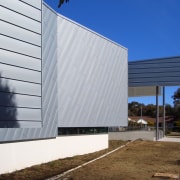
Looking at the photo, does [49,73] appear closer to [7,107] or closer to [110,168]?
[7,107]

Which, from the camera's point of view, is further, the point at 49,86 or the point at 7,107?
the point at 49,86

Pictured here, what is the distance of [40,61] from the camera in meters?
15.5

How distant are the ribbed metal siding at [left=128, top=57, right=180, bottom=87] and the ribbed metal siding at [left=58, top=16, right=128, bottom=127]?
6589mm

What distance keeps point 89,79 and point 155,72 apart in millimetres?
12316

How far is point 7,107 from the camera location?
13.4 m

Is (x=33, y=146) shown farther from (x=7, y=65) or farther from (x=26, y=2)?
(x=26, y=2)

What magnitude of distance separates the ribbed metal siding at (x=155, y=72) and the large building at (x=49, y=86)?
861 cm

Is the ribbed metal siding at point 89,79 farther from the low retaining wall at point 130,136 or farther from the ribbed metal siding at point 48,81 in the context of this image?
the low retaining wall at point 130,136

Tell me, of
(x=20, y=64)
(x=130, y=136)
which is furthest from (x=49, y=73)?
(x=130, y=136)

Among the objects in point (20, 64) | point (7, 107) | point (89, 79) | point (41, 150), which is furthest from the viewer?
point (89, 79)

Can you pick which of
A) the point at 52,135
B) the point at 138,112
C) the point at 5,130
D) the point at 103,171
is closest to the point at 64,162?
the point at 52,135

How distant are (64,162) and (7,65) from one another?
16.1ft

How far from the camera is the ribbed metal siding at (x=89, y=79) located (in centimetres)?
1791

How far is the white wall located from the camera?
13445 mm
